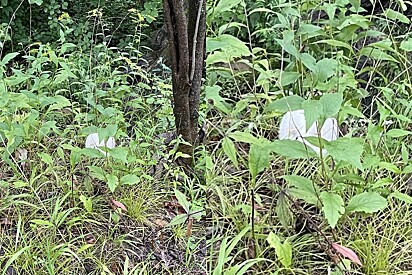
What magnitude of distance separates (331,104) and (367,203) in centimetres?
28

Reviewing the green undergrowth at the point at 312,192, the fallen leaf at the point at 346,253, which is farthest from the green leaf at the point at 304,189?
the fallen leaf at the point at 346,253

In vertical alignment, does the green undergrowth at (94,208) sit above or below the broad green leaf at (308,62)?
below

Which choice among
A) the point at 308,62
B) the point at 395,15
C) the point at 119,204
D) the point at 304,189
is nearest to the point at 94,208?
the point at 119,204

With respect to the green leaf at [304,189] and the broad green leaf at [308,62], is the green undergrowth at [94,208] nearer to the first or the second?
the green leaf at [304,189]

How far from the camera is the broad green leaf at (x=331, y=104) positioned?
1.03 metres

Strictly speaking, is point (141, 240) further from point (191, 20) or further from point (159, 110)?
point (159, 110)

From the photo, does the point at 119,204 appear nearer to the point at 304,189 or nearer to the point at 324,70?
the point at 304,189

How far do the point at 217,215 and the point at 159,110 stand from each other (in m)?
0.77

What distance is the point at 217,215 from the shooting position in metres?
1.41

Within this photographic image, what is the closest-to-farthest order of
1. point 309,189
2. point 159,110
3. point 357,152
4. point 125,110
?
1. point 357,152
2. point 309,189
3. point 159,110
4. point 125,110

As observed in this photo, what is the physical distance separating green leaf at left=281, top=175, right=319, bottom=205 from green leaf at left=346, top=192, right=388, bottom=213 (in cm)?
9

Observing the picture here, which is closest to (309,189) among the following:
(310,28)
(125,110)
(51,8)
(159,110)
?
(310,28)

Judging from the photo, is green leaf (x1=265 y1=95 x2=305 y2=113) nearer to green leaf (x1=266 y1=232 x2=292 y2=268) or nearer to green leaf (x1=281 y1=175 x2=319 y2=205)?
green leaf (x1=281 y1=175 x2=319 y2=205)

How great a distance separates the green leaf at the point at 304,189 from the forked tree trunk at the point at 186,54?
47cm
